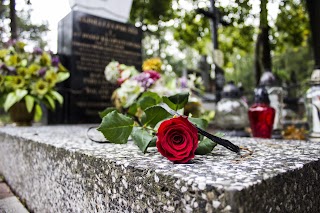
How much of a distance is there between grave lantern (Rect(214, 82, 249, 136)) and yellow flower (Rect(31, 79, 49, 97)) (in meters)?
1.89

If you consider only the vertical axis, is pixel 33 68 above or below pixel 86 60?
below

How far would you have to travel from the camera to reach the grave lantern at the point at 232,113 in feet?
9.02

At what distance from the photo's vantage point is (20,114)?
330 cm

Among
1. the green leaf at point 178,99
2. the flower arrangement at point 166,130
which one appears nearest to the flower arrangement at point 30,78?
the flower arrangement at point 166,130

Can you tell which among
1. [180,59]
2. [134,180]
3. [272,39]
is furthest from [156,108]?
[180,59]

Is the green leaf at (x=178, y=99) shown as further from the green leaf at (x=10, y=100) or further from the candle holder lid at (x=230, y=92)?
the green leaf at (x=10, y=100)

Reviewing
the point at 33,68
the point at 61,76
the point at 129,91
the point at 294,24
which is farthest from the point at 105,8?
the point at 294,24

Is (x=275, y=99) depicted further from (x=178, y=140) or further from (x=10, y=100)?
(x=10, y=100)

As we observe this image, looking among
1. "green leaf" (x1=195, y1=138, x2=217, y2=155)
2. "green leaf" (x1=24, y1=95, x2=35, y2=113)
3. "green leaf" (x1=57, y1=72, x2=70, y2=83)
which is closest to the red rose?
"green leaf" (x1=195, y1=138, x2=217, y2=155)

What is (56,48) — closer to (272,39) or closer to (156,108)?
(156,108)

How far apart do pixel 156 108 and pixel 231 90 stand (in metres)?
1.85

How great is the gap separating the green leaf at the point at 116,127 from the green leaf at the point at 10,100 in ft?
8.16

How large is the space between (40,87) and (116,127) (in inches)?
102

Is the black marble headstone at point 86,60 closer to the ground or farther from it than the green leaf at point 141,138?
farther from it
